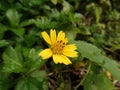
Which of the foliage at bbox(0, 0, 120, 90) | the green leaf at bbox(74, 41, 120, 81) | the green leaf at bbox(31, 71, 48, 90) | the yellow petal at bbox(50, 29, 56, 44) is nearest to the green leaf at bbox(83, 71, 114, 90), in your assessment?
the foliage at bbox(0, 0, 120, 90)

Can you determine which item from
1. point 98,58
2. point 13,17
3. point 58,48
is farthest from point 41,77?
point 13,17

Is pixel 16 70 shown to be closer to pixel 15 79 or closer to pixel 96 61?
pixel 15 79

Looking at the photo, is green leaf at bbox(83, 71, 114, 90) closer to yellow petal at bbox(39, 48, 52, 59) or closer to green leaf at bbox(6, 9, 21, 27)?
yellow petal at bbox(39, 48, 52, 59)

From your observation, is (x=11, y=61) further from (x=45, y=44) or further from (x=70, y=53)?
(x=45, y=44)

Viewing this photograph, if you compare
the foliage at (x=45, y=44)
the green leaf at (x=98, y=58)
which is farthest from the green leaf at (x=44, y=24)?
the green leaf at (x=98, y=58)

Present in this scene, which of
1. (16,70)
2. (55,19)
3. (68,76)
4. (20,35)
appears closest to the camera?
(16,70)

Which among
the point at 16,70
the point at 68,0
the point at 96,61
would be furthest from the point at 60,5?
the point at 16,70

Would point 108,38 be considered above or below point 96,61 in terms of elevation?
below
